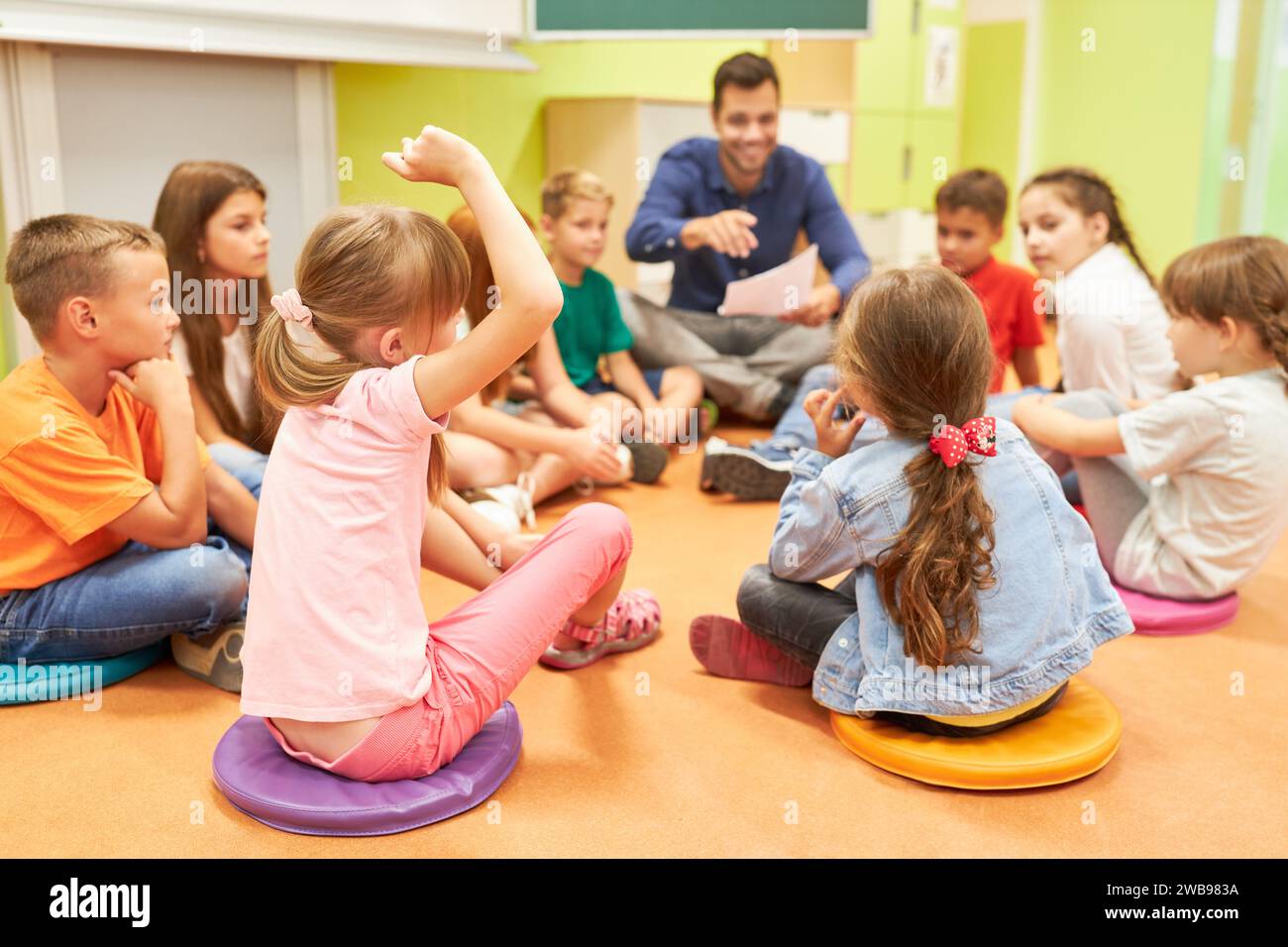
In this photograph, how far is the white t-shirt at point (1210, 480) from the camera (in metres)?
1.74

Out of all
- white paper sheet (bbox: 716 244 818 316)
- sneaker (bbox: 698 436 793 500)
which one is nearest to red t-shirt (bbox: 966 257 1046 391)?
white paper sheet (bbox: 716 244 818 316)

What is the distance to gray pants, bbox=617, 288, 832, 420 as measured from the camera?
296 centimetres

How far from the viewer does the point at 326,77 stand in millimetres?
2977

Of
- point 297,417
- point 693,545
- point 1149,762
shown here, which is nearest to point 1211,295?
point 1149,762

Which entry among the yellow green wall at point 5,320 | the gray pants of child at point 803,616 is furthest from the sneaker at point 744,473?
the yellow green wall at point 5,320

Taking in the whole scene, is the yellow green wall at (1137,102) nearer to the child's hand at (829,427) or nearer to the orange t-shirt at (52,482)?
the child's hand at (829,427)

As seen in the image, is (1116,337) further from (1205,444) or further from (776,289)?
Answer: (776,289)

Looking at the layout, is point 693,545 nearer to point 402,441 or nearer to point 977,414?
point 977,414

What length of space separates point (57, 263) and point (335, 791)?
30.6 inches

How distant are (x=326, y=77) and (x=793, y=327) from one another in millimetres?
1315

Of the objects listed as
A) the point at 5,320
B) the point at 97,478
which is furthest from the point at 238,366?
the point at 5,320

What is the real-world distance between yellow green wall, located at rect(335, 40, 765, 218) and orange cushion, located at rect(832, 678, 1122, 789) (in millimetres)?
2034

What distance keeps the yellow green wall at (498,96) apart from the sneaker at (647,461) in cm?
97

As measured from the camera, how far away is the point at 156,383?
154 centimetres
